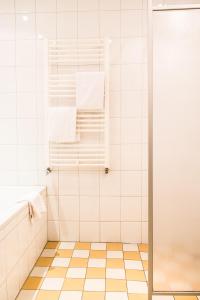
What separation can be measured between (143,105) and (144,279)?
145 centimetres

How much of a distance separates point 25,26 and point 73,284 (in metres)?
2.20

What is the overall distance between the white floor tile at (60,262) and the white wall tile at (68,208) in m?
0.43

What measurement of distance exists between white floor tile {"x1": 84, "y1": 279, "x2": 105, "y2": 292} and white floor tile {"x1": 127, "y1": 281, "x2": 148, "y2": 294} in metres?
0.19

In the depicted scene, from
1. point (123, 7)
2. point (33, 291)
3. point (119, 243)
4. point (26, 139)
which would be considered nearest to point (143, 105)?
point (123, 7)

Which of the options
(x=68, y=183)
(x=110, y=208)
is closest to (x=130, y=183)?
(x=110, y=208)

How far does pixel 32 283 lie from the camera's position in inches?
84.2

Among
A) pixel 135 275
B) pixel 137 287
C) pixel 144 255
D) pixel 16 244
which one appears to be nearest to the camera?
pixel 16 244

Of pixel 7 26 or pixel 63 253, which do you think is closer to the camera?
pixel 63 253

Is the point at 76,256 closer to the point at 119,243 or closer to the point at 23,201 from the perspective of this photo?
the point at 119,243

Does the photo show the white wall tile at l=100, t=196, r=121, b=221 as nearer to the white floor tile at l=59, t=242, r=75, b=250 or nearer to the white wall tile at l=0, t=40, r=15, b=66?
the white floor tile at l=59, t=242, r=75, b=250

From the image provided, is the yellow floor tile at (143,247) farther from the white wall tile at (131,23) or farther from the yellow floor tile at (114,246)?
the white wall tile at (131,23)

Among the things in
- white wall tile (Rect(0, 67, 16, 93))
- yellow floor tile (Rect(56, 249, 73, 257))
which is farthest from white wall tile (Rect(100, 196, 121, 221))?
white wall tile (Rect(0, 67, 16, 93))

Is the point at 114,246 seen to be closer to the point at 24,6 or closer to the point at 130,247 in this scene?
the point at 130,247

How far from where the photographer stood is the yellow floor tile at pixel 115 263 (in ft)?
7.87
